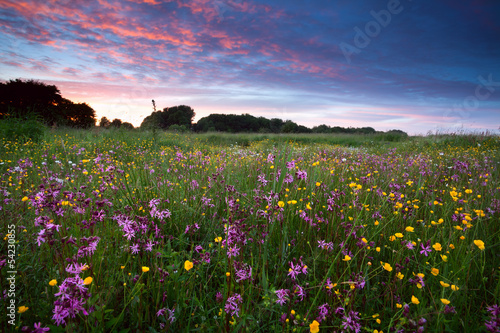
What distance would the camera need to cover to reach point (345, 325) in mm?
1278

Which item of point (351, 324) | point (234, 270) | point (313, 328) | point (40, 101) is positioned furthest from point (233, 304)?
point (40, 101)

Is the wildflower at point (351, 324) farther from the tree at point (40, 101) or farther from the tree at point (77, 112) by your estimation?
the tree at point (77, 112)

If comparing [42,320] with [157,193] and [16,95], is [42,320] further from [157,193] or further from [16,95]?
[16,95]

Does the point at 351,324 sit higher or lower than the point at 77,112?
lower

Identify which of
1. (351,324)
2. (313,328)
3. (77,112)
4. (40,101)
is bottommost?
(351,324)

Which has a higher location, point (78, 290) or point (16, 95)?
point (16, 95)

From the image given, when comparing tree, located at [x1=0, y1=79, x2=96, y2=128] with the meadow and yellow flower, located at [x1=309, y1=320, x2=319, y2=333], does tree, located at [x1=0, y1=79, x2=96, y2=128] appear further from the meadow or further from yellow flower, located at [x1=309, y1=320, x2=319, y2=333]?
yellow flower, located at [x1=309, y1=320, x2=319, y2=333]

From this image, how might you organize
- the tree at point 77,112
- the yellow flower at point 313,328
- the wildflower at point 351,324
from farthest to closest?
the tree at point 77,112
the wildflower at point 351,324
the yellow flower at point 313,328

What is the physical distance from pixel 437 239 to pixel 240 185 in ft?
8.05

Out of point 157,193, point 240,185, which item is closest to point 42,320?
point 157,193

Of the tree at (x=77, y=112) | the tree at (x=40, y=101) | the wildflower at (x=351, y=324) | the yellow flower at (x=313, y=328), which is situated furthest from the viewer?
the tree at (x=77, y=112)

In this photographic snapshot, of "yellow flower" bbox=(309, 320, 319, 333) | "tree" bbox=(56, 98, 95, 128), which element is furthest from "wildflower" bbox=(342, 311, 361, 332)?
"tree" bbox=(56, 98, 95, 128)

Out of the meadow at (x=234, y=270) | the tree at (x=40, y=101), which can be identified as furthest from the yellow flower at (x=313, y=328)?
the tree at (x=40, y=101)

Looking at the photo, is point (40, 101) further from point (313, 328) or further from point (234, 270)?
point (313, 328)
